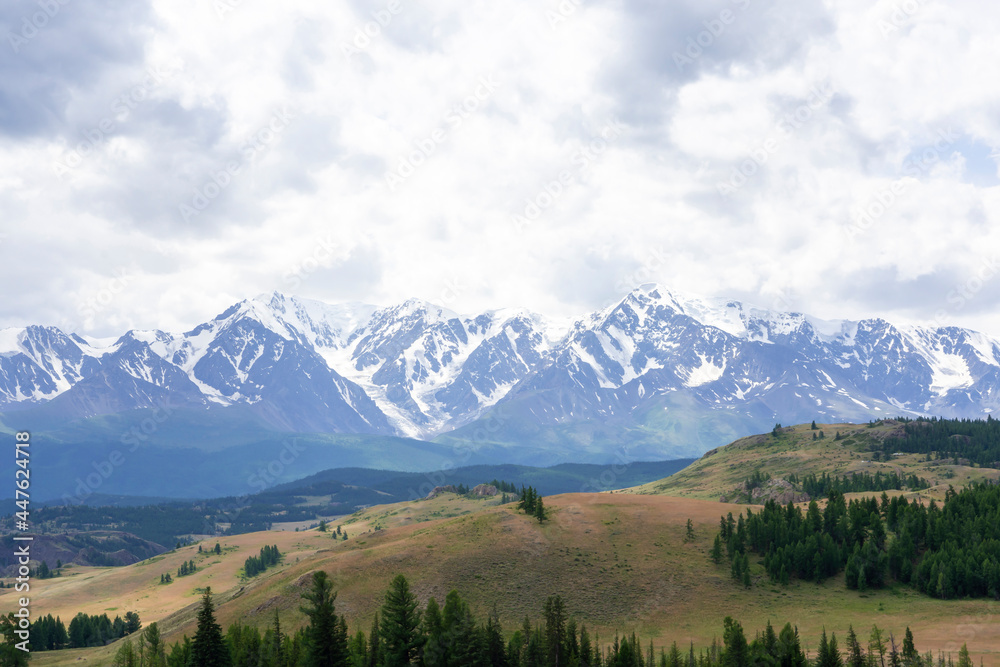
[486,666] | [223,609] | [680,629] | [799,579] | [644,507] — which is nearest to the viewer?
[486,666]

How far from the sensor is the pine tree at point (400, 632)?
8650 cm

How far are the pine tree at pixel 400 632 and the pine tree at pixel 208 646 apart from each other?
1836cm

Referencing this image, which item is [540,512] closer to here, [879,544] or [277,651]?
[879,544]

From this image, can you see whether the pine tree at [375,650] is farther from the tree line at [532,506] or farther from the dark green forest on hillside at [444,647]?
the tree line at [532,506]

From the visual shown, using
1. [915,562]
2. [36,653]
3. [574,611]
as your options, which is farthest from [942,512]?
[36,653]

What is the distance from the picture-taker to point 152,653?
4363 inches

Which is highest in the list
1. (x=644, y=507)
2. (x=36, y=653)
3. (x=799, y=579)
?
(x=644, y=507)

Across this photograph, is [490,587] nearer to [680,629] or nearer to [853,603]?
[680,629]

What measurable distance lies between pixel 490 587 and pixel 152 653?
50191mm

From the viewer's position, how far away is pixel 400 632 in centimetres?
8688

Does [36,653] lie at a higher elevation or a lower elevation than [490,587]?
lower

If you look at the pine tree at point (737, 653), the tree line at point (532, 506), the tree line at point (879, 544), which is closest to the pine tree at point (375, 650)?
the pine tree at point (737, 653)

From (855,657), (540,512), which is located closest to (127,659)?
(540,512)

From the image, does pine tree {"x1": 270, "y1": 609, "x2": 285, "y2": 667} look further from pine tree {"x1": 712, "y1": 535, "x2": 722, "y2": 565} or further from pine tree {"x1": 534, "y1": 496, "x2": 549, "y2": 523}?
pine tree {"x1": 712, "y1": 535, "x2": 722, "y2": 565}
